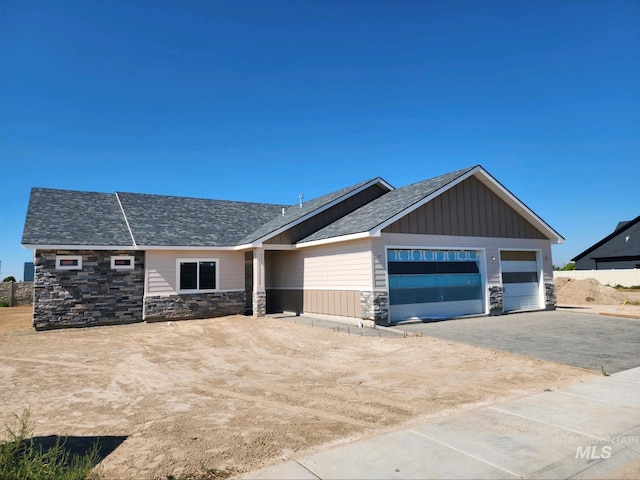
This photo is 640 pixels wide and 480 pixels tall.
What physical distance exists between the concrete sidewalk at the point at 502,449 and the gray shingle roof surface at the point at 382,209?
8.43 metres

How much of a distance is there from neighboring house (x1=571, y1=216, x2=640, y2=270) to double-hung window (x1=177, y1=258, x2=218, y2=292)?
1455 inches

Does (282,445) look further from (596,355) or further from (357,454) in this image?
(596,355)

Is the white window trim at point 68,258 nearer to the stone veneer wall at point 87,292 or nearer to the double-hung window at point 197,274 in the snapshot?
the stone veneer wall at point 87,292

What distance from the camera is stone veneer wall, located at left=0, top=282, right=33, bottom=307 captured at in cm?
2533

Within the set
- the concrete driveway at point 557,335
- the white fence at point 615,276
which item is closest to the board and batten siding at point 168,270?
the concrete driveway at point 557,335

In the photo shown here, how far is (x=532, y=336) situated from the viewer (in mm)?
11289

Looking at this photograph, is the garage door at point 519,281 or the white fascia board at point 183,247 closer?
the white fascia board at point 183,247

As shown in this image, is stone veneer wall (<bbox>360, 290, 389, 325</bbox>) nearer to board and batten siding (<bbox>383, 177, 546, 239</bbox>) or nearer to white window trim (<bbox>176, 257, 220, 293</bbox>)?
board and batten siding (<bbox>383, 177, 546, 239</bbox>)

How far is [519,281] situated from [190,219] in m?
15.6

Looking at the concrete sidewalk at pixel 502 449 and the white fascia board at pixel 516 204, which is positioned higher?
the white fascia board at pixel 516 204

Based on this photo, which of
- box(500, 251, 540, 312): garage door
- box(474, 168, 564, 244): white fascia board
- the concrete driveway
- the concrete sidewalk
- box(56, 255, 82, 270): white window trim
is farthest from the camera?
box(500, 251, 540, 312): garage door

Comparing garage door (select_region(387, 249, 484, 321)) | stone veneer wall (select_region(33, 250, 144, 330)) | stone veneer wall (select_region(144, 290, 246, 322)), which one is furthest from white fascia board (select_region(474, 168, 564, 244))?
stone veneer wall (select_region(33, 250, 144, 330))

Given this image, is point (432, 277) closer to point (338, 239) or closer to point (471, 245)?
point (471, 245)

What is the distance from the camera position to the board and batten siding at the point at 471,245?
44.2ft
